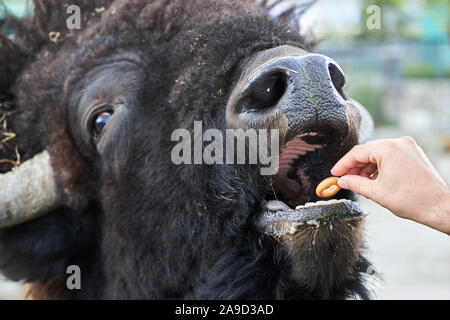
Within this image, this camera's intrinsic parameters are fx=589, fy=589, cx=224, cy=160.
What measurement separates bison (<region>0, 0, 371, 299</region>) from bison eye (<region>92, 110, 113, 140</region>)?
10 mm

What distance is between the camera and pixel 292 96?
3.08 metres

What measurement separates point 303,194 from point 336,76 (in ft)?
2.48

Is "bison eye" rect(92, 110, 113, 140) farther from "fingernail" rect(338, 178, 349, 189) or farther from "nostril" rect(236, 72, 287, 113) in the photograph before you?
"fingernail" rect(338, 178, 349, 189)

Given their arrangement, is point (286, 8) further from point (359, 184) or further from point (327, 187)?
point (359, 184)

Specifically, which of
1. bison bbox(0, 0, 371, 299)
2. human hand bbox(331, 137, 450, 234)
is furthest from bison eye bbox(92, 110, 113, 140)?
human hand bbox(331, 137, 450, 234)

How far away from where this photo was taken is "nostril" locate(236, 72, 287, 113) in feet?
10.3

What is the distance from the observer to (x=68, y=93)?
4297 millimetres

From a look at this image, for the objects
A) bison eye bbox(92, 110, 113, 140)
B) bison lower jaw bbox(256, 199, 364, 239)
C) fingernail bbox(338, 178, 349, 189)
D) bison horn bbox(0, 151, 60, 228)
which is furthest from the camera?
bison horn bbox(0, 151, 60, 228)

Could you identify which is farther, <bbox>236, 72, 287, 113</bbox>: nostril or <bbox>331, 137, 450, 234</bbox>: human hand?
<bbox>236, 72, 287, 113</bbox>: nostril

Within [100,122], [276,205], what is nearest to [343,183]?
[276,205]

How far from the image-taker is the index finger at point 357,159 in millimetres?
2906
